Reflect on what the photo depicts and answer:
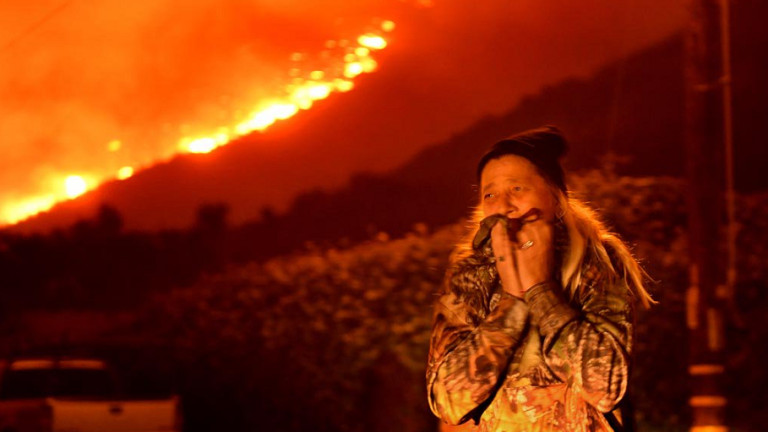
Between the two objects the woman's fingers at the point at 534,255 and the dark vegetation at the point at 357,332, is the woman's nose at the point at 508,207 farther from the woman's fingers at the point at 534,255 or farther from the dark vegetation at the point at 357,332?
the dark vegetation at the point at 357,332

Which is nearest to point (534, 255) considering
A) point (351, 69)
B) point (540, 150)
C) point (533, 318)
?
point (533, 318)

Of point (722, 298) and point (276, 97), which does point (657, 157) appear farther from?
point (722, 298)

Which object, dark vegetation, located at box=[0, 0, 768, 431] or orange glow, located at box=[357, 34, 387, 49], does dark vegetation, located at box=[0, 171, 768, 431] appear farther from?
orange glow, located at box=[357, 34, 387, 49]

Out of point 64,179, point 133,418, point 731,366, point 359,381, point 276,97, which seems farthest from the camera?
point 64,179

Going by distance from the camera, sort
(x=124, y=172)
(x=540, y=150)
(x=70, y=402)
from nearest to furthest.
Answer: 1. (x=540, y=150)
2. (x=70, y=402)
3. (x=124, y=172)

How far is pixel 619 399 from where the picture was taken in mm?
1902

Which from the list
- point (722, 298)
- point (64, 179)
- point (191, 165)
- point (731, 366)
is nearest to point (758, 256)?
point (731, 366)

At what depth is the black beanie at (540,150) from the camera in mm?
2174

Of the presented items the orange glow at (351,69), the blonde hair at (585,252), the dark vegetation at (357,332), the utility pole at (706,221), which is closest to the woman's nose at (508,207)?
the blonde hair at (585,252)

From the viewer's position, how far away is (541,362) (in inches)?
78.4

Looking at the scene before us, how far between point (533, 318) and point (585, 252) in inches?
8.4

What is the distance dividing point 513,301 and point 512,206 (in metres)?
0.22

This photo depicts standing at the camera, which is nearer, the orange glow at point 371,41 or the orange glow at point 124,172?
the orange glow at point 371,41

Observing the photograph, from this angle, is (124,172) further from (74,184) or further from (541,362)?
(541,362)
